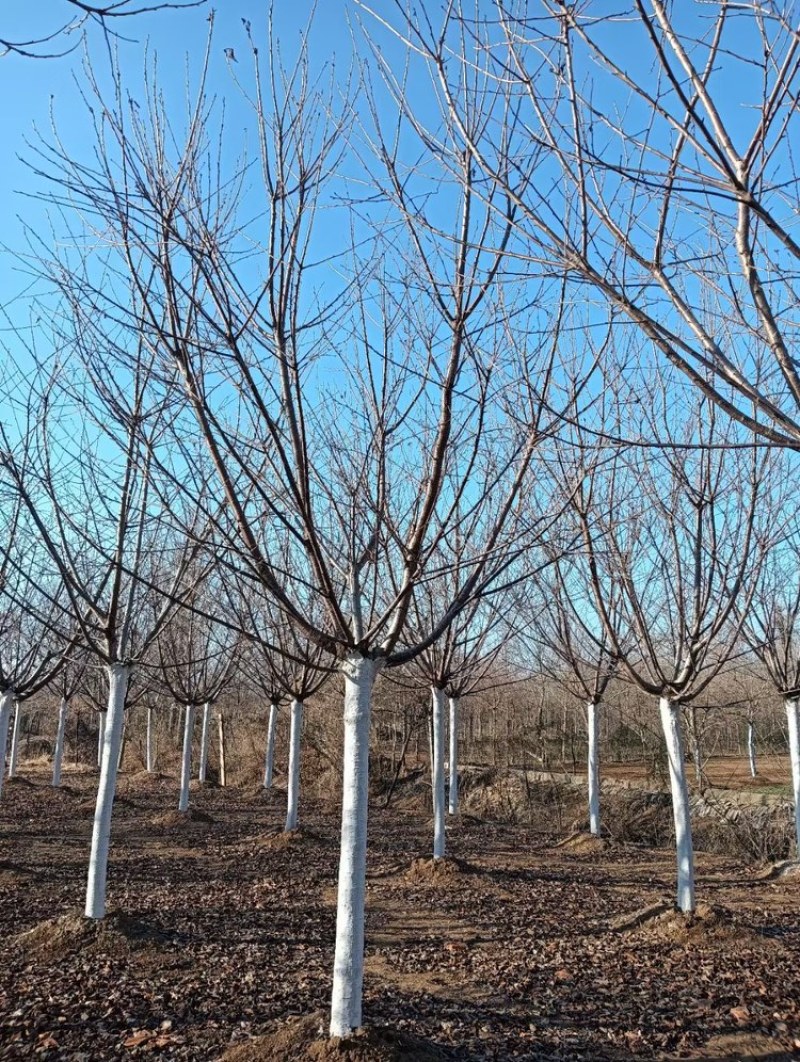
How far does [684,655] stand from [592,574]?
39.2 inches

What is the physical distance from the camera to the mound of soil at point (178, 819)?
40.1 ft

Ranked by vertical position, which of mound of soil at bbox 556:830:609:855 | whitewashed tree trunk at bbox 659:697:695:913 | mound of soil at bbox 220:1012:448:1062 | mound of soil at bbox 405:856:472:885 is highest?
whitewashed tree trunk at bbox 659:697:695:913

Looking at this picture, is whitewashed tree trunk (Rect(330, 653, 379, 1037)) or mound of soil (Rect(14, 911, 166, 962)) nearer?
whitewashed tree trunk (Rect(330, 653, 379, 1037))

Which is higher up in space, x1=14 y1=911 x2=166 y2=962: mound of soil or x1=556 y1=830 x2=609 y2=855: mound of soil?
x1=14 y1=911 x2=166 y2=962: mound of soil

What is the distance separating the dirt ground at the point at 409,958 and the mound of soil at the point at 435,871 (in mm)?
33

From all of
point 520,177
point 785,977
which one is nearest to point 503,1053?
point 785,977

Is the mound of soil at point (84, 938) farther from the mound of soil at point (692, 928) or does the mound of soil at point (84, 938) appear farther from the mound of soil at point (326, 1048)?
the mound of soil at point (692, 928)

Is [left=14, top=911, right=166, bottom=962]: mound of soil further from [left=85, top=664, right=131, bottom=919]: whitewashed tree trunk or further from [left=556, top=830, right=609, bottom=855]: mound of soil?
[left=556, top=830, right=609, bottom=855]: mound of soil

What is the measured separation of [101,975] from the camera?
462cm

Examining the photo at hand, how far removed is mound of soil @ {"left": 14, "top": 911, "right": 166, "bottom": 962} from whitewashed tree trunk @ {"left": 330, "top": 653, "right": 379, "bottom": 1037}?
2.34 meters

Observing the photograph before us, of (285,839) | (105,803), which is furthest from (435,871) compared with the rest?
(105,803)

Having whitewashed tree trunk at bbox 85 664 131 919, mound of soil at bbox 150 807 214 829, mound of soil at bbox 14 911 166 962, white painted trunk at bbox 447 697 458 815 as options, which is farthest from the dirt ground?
white painted trunk at bbox 447 697 458 815

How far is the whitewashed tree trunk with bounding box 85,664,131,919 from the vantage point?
537cm

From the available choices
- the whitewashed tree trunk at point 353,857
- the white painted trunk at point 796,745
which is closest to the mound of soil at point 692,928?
the whitewashed tree trunk at point 353,857
